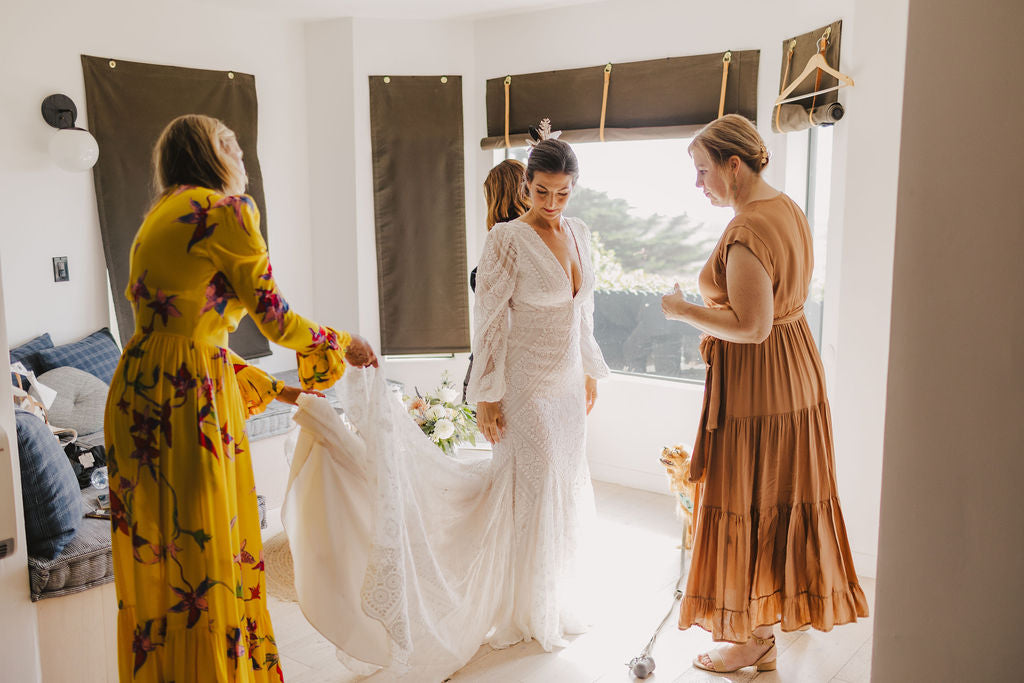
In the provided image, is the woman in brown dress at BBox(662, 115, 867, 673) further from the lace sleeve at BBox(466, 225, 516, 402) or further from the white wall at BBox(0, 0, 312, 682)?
the white wall at BBox(0, 0, 312, 682)

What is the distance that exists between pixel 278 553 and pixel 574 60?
10.1 ft

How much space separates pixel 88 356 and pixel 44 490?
176 cm

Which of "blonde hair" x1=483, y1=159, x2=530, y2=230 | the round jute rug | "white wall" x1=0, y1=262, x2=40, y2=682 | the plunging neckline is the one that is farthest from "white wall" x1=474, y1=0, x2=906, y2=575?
"white wall" x1=0, y1=262, x2=40, y2=682

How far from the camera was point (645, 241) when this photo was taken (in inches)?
182

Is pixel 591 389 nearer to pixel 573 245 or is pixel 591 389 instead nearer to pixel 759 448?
pixel 573 245

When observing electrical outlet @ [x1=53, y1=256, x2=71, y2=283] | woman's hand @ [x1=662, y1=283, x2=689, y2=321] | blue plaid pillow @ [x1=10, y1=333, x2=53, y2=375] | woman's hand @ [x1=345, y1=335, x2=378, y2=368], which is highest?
electrical outlet @ [x1=53, y1=256, x2=71, y2=283]

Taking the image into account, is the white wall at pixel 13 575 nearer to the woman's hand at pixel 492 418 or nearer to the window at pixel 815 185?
the woman's hand at pixel 492 418

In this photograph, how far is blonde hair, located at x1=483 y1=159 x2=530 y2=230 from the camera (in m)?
2.95

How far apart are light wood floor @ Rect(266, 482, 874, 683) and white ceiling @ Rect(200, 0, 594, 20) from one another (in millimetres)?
3134

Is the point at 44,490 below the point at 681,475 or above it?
above

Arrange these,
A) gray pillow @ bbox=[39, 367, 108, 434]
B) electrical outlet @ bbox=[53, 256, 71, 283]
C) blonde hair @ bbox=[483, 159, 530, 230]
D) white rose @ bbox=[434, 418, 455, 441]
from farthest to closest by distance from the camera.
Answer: electrical outlet @ bbox=[53, 256, 71, 283] < gray pillow @ bbox=[39, 367, 108, 434] < white rose @ bbox=[434, 418, 455, 441] < blonde hair @ bbox=[483, 159, 530, 230]

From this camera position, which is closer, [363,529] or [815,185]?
[363,529]

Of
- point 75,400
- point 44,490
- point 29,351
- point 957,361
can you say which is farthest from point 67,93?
point 957,361

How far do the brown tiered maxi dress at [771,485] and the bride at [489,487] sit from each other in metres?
0.51
